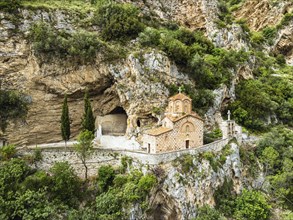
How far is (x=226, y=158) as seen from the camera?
2841 cm

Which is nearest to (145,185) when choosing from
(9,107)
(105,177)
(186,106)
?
(105,177)

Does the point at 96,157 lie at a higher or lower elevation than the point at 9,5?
lower

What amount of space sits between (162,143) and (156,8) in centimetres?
2753

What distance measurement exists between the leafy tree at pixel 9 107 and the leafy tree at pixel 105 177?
11025 mm

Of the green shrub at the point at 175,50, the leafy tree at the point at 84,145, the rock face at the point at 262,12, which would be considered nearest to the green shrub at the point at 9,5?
the leafy tree at the point at 84,145

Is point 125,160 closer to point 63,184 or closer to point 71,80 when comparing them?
point 63,184

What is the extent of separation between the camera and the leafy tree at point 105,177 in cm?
2456

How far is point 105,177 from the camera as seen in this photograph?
974 inches

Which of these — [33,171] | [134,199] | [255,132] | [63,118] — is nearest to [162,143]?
[134,199]

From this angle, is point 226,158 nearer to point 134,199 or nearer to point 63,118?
point 134,199

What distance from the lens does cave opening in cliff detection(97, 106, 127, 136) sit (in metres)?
32.9

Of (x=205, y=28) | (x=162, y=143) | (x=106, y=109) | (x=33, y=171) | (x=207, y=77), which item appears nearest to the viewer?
(x=33, y=171)

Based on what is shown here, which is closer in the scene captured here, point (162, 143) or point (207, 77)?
point (162, 143)

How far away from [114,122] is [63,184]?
11.8 m
